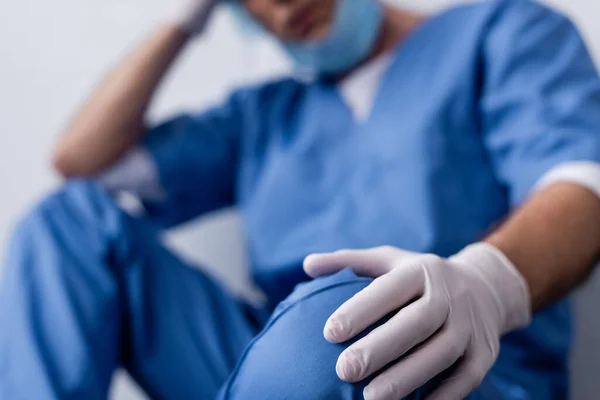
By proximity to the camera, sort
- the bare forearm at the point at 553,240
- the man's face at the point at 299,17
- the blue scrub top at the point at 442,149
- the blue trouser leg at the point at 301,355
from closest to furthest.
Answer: the blue trouser leg at the point at 301,355 → the bare forearm at the point at 553,240 → the blue scrub top at the point at 442,149 → the man's face at the point at 299,17

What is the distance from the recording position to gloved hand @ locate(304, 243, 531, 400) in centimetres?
37

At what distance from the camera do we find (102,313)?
589 millimetres

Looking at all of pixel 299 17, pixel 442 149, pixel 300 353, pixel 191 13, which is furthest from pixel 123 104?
pixel 300 353

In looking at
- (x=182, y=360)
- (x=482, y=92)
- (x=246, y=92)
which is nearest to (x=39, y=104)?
(x=246, y=92)

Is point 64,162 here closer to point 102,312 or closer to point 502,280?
point 102,312

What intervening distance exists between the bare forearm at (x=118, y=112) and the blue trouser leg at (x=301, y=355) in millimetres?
504

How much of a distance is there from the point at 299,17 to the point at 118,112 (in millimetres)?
272

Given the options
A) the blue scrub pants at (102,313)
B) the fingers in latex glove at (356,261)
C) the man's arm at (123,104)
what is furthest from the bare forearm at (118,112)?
the fingers in latex glove at (356,261)

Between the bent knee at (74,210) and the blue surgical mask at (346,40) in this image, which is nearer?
the bent knee at (74,210)

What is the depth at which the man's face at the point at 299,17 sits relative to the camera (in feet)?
2.58

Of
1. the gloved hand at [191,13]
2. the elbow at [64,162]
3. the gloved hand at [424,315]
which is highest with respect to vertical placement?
the gloved hand at [191,13]

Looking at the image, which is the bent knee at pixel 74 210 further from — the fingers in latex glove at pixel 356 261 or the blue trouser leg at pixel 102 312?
the fingers in latex glove at pixel 356 261

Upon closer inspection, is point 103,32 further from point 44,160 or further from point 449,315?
point 449,315

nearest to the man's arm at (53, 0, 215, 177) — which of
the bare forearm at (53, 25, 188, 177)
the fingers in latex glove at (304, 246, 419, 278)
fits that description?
the bare forearm at (53, 25, 188, 177)
